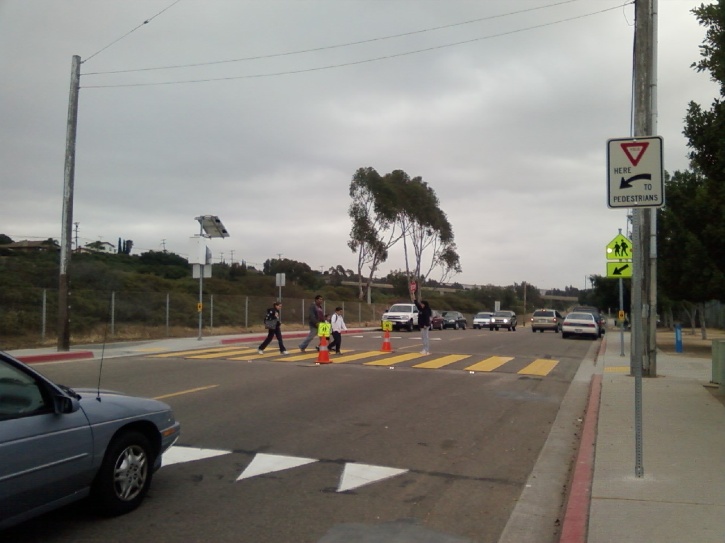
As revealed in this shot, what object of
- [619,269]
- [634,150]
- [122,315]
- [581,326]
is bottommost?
[581,326]

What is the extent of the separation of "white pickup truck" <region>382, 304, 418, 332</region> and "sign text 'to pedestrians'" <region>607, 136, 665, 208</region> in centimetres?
3425

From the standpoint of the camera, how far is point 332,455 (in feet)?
26.7

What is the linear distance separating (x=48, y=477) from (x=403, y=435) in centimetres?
517

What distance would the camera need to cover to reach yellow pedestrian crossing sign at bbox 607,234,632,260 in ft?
61.2

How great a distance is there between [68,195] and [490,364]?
44.2ft

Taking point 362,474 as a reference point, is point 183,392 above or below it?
above

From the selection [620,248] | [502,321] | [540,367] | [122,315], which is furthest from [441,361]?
[502,321]

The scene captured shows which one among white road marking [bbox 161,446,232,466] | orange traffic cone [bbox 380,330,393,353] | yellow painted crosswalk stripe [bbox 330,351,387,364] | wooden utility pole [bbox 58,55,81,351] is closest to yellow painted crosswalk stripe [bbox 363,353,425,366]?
yellow painted crosswalk stripe [bbox 330,351,387,364]

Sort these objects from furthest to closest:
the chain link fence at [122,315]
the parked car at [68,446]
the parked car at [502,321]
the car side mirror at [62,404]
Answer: the parked car at [502,321], the chain link fence at [122,315], the car side mirror at [62,404], the parked car at [68,446]

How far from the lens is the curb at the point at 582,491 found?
18.0ft

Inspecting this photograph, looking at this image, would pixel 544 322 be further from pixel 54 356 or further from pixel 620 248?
pixel 54 356

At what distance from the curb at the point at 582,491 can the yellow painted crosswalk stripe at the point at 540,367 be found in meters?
6.69

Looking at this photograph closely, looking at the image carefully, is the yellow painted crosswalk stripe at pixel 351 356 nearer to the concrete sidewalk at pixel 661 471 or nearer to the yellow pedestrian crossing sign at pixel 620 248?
the yellow pedestrian crossing sign at pixel 620 248

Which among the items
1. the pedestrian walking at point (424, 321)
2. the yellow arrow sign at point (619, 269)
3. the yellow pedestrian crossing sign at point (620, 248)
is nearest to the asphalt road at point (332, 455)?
the yellow arrow sign at point (619, 269)
